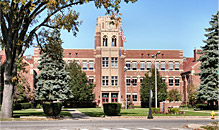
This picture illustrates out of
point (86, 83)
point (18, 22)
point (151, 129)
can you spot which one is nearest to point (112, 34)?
point (86, 83)

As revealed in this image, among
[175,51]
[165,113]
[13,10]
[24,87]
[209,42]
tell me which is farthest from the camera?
[175,51]

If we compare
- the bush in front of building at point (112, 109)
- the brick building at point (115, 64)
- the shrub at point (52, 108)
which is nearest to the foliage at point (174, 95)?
the brick building at point (115, 64)

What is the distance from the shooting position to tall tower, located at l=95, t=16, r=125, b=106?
60.9 m

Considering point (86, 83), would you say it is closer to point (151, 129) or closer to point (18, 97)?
point (18, 97)

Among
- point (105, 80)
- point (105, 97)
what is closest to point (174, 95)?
point (105, 97)

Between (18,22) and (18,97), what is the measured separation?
25.9 m

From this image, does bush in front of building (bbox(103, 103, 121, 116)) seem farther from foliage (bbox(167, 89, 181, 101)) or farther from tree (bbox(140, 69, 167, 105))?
foliage (bbox(167, 89, 181, 101))

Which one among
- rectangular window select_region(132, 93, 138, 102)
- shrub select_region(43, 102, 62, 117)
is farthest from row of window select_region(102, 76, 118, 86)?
shrub select_region(43, 102, 62, 117)

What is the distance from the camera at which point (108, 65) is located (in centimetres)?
6156

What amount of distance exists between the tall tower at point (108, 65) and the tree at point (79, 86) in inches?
193

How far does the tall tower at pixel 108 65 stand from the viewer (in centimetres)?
6088

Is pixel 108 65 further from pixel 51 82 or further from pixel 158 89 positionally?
pixel 51 82

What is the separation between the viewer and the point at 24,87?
51.1 metres

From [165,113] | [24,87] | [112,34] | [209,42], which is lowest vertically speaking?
[165,113]
